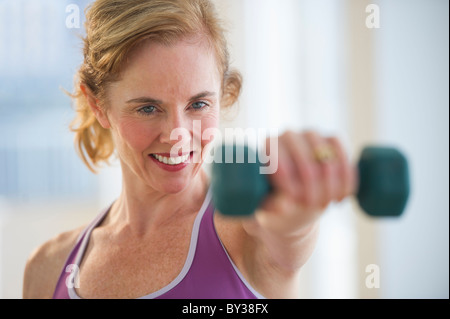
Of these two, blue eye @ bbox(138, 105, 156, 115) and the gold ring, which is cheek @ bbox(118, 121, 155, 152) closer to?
blue eye @ bbox(138, 105, 156, 115)

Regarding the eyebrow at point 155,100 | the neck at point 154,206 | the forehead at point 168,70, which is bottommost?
the neck at point 154,206

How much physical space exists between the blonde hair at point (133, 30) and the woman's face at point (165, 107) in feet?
0.06

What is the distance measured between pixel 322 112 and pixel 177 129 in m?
1.53

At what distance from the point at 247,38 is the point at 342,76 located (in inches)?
16.9

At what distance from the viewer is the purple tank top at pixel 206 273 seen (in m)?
0.71

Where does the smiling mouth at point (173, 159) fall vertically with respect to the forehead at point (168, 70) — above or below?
below

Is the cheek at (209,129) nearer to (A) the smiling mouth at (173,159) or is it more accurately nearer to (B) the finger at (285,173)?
(A) the smiling mouth at (173,159)

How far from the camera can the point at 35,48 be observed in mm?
2338

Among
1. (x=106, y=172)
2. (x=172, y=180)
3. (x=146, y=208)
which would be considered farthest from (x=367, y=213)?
(x=106, y=172)

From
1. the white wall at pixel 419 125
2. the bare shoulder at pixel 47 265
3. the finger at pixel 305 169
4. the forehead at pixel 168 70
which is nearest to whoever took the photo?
the finger at pixel 305 169

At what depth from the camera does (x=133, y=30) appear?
0.72m

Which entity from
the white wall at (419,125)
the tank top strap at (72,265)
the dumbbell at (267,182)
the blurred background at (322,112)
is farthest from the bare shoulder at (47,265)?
the white wall at (419,125)
